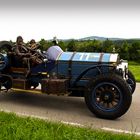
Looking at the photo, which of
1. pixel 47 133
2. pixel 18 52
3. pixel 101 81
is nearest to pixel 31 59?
pixel 18 52

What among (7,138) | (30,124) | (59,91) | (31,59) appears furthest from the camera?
(31,59)

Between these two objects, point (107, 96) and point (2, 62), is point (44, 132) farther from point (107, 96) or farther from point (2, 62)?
point (2, 62)

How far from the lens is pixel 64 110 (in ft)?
26.1

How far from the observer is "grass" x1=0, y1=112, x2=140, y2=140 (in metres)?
5.33

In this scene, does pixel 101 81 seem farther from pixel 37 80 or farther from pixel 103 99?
pixel 37 80

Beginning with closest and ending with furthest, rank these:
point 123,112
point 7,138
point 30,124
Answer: point 7,138
point 30,124
point 123,112

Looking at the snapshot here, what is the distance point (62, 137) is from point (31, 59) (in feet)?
10.7

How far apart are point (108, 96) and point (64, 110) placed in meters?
1.12

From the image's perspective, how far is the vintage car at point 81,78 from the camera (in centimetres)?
721

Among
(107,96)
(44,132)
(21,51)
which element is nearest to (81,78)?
(107,96)

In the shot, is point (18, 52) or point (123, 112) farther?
point (18, 52)

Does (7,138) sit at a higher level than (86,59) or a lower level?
lower

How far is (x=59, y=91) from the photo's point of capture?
7.82m

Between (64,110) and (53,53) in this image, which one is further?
(53,53)
